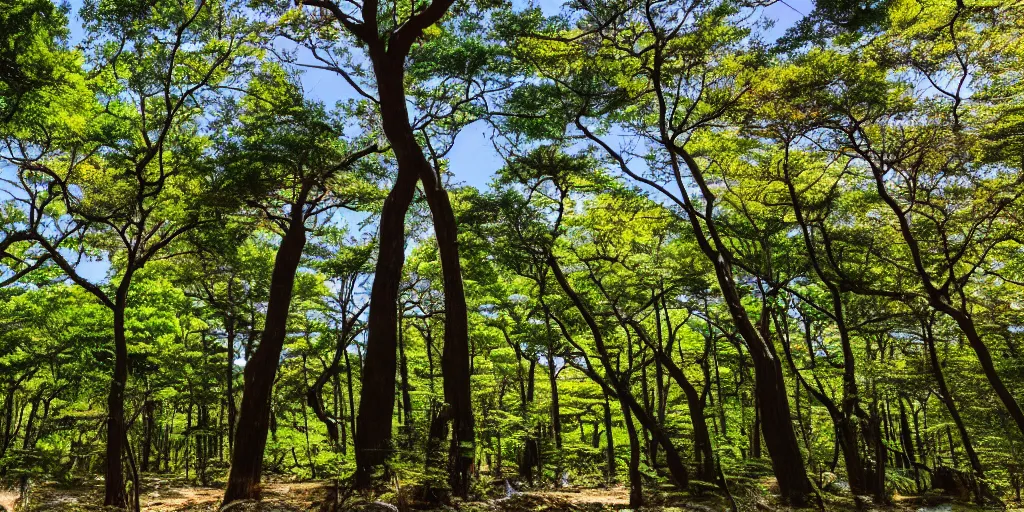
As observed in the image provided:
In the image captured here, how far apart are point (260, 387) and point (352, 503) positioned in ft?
17.6

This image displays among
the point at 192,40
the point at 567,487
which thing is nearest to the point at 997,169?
the point at 567,487

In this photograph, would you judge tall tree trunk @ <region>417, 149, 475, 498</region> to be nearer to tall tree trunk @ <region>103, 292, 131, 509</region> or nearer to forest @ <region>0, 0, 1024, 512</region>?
forest @ <region>0, 0, 1024, 512</region>

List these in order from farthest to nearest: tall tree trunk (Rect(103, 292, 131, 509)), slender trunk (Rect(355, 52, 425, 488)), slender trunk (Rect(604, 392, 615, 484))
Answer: slender trunk (Rect(604, 392, 615, 484)), tall tree trunk (Rect(103, 292, 131, 509)), slender trunk (Rect(355, 52, 425, 488))

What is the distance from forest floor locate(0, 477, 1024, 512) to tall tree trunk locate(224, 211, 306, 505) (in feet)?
1.51

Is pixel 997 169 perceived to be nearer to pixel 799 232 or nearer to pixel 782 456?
pixel 799 232

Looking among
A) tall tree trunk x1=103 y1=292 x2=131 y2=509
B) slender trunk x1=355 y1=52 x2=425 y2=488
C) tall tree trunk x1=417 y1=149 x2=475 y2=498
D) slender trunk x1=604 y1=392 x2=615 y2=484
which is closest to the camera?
A: slender trunk x1=355 y1=52 x2=425 y2=488

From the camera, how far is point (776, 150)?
38.0 ft

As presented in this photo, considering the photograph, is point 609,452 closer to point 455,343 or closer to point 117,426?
point 455,343

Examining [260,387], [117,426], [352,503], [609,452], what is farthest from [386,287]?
[609,452]

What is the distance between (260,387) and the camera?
9.38 meters

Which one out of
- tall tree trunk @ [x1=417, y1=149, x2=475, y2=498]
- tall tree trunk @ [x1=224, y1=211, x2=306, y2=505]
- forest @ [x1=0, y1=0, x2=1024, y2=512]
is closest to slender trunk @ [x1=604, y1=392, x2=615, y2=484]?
forest @ [x1=0, y1=0, x2=1024, y2=512]

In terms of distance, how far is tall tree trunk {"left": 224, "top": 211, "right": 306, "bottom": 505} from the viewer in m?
8.90

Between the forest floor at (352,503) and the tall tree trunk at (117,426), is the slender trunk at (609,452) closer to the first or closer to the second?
the forest floor at (352,503)

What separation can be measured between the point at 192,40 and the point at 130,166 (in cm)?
292
